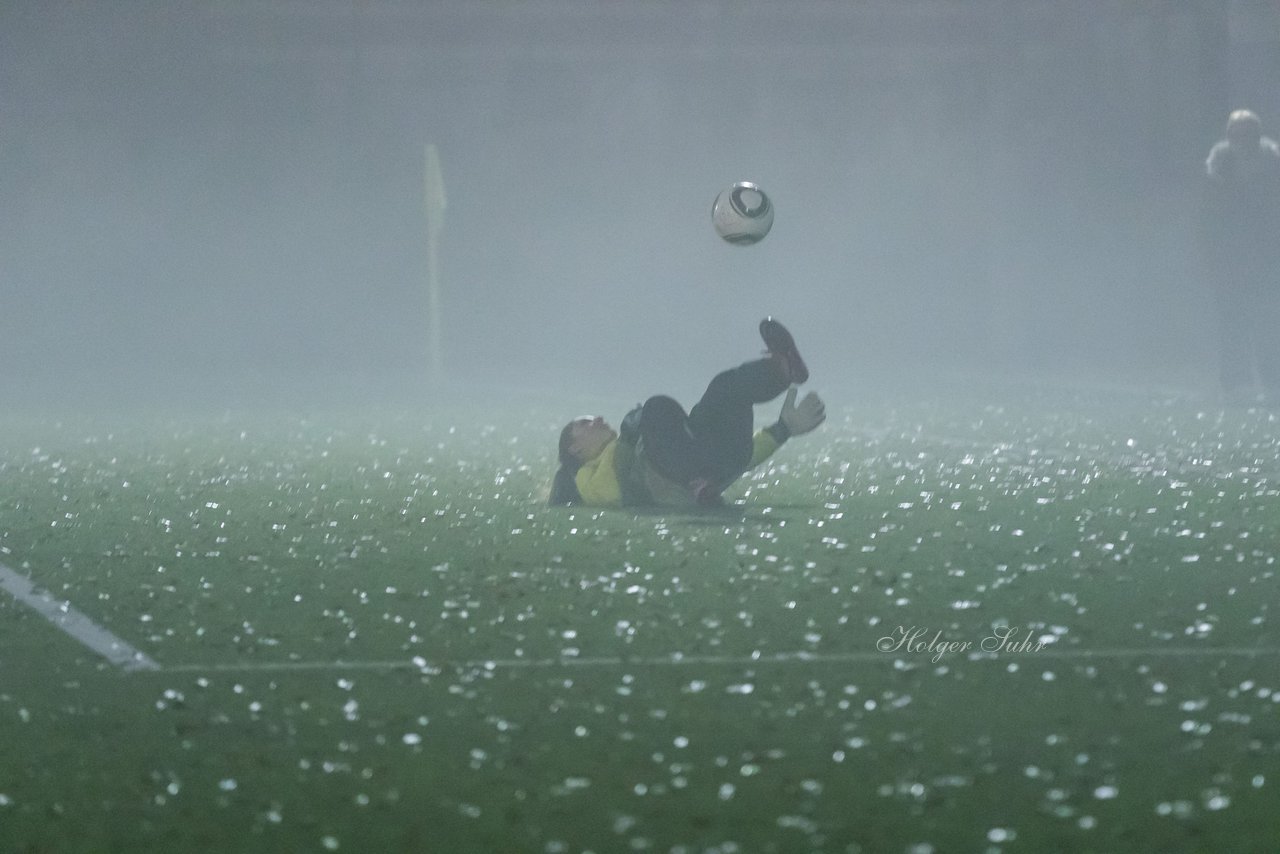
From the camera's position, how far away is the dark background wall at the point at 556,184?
29.1 meters

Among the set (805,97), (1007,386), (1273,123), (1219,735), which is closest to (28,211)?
(805,97)

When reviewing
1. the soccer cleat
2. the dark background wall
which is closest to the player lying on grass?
the soccer cleat

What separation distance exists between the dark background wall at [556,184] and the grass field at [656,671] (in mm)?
19981

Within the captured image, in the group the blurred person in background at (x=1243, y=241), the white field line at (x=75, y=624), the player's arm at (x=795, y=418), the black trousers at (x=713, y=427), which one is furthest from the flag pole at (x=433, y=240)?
the white field line at (x=75, y=624)

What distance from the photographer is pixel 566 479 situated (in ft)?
29.6

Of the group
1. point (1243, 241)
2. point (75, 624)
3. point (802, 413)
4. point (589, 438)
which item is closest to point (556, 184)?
point (1243, 241)

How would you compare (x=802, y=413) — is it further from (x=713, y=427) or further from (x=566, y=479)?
(x=566, y=479)

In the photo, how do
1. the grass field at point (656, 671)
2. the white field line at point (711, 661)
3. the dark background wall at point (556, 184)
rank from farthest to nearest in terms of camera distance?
the dark background wall at point (556, 184)
the white field line at point (711, 661)
the grass field at point (656, 671)

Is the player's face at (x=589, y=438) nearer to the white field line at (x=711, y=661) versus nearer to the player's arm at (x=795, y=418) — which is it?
the player's arm at (x=795, y=418)

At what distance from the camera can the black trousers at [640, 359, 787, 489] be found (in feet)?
26.9

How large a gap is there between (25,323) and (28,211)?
1911mm

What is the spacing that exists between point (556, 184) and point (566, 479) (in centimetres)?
2317

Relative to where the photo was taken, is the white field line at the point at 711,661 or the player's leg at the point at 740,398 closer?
the white field line at the point at 711,661

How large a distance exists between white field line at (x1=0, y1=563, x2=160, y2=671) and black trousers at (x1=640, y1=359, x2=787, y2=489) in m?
2.84
